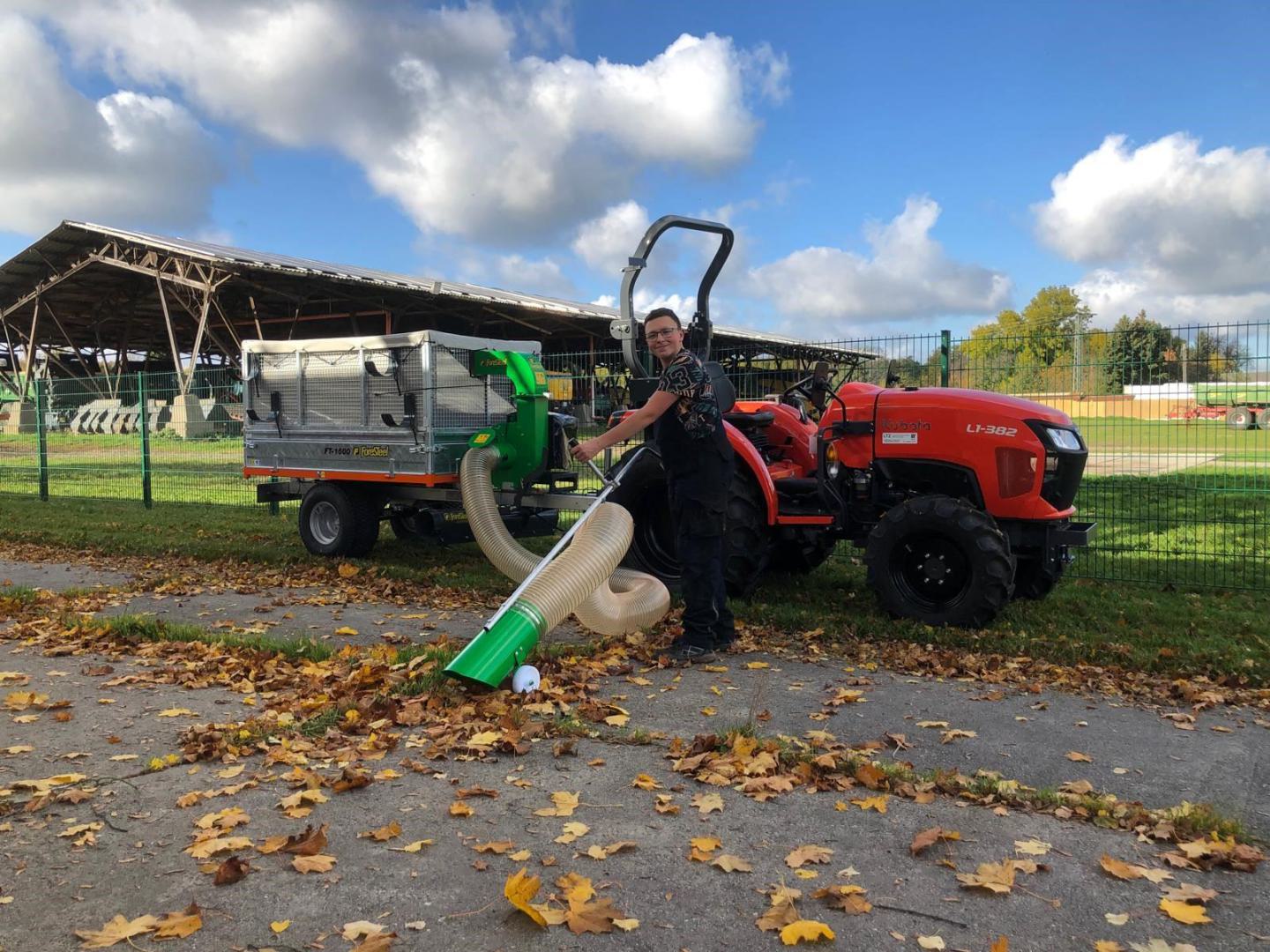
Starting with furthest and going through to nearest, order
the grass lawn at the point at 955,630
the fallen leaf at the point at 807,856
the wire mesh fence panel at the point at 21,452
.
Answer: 1. the wire mesh fence panel at the point at 21,452
2. the grass lawn at the point at 955,630
3. the fallen leaf at the point at 807,856

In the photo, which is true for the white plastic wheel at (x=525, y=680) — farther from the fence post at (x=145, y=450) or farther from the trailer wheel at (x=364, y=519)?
the fence post at (x=145, y=450)

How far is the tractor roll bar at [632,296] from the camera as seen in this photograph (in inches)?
267

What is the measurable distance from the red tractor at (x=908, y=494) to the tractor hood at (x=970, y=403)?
0.01 metres

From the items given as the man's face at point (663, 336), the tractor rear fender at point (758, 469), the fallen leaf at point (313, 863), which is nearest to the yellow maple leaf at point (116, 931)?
the fallen leaf at point (313, 863)

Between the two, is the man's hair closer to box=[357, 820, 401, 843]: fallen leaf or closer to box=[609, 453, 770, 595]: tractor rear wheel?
box=[609, 453, 770, 595]: tractor rear wheel

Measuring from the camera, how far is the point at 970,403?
6.20m

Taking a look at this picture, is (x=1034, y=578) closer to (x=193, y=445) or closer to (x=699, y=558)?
(x=699, y=558)

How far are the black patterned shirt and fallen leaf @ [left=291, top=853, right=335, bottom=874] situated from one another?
3129 mm

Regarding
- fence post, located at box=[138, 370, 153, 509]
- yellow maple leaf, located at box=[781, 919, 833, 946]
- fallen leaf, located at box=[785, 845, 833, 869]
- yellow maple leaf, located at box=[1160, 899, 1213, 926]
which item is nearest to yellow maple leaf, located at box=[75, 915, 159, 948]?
yellow maple leaf, located at box=[781, 919, 833, 946]

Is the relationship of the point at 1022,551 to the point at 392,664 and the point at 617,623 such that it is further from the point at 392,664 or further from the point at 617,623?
the point at 392,664

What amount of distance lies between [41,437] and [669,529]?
40.6 feet

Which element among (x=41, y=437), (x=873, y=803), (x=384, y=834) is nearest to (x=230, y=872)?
(x=384, y=834)

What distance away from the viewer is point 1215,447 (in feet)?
30.3

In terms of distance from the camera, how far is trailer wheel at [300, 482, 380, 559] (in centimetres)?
908
